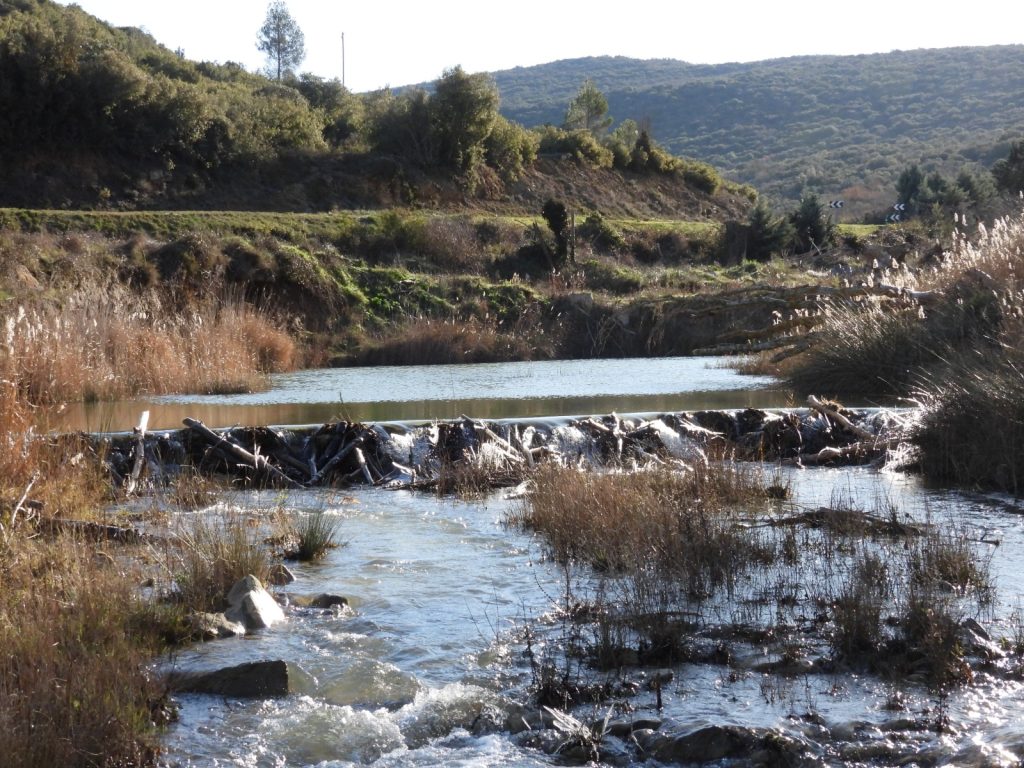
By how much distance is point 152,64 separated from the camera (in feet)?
199

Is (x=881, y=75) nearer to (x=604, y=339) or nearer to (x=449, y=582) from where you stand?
(x=604, y=339)

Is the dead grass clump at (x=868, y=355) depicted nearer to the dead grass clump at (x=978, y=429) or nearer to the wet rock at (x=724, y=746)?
the dead grass clump at (x=978, y=429)

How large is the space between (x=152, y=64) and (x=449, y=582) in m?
58.2

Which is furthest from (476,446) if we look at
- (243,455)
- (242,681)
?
(242,681)

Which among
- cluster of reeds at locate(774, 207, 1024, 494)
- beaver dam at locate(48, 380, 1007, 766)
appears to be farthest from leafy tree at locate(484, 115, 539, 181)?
beaver dam at locate(48, 380, 1007, 766)

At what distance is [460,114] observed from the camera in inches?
2189

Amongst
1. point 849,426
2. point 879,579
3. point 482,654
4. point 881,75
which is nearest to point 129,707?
point 482,654

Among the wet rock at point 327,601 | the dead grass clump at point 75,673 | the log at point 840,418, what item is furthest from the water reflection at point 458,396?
the dead grass clump at point 75,673

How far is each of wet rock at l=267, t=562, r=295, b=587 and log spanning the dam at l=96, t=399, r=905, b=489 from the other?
12.4 ft

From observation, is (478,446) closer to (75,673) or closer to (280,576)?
(280,576)

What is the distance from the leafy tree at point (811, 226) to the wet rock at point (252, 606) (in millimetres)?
39778

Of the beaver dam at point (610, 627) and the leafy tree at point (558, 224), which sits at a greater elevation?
the leafy tree at point (558, 224)

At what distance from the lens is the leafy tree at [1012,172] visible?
43375 millimetres

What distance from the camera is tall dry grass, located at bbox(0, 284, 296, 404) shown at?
14719mm
